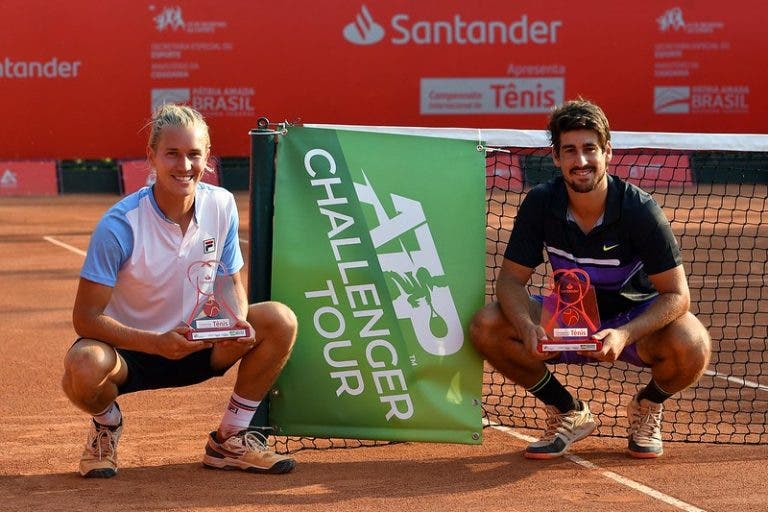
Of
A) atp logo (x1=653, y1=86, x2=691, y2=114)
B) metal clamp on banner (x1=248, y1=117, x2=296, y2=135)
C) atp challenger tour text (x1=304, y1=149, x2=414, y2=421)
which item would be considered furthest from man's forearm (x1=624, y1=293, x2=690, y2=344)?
atp logo (x1=653, y1=86, x2=691, y2=114)

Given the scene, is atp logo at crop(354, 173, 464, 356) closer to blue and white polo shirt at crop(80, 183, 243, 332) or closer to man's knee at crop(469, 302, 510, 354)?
man's knee at crop(469, 302, 510, 354)

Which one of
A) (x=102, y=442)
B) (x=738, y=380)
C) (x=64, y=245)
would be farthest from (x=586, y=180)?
(x=64, y=245)

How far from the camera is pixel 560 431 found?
520 centimetres

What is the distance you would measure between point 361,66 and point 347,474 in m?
15.0

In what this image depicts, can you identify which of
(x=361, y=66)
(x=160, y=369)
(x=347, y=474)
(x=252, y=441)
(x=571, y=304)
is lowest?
(x=347, y=474)

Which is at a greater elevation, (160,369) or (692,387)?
(160,369)

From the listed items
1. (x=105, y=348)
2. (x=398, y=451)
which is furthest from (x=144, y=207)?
(x=398, y=451)

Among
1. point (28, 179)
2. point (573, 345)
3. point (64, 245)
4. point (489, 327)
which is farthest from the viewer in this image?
point (28, 179)

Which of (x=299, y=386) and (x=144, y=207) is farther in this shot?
(x=299, y=386)

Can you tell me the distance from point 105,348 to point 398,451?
136cm

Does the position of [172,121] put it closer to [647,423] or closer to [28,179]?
[647,423]

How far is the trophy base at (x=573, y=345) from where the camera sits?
187 inches

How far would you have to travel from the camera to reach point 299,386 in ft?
17.3

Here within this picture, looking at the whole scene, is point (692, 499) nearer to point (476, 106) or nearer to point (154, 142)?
point (154, 142)
